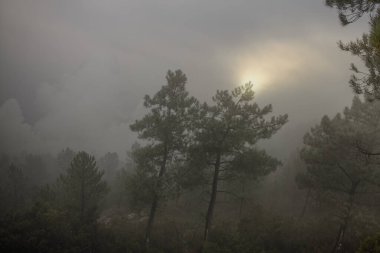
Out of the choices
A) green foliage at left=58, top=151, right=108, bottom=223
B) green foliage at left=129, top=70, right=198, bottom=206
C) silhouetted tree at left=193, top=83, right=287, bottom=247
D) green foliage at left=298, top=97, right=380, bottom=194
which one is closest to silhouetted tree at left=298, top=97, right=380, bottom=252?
green foliage at left=298, top=97, right=380, bottom=194

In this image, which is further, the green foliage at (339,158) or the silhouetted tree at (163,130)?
the silhouetted tree at (163,130)

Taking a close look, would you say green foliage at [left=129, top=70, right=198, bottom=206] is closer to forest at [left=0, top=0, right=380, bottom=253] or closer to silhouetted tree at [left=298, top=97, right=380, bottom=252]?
forest at [left=0, top=0, right=380, bottom=253]

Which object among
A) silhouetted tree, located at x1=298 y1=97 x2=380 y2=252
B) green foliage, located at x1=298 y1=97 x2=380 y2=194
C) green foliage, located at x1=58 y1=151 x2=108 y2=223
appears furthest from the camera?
green foliage, located at x1=58 y1=151 x2=108 y2=223

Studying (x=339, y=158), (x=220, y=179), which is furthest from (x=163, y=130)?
(x=339, y=158)

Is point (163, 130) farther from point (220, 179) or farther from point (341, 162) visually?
point (341, 162)

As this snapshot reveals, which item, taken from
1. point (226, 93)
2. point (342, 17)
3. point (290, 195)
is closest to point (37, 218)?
point (226, 93)

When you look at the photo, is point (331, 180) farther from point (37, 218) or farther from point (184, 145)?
point (37, 218)

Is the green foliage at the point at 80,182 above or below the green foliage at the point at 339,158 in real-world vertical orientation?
below

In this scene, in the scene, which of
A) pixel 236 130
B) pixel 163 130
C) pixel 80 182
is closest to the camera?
pixel 236 130

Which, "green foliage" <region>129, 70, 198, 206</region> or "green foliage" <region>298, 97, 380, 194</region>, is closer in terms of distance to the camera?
"green foliage" <region>298, 97, 380, 194</region>

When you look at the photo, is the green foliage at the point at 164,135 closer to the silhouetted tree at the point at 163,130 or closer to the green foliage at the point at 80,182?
the silhouetted tree at the point at 163,130

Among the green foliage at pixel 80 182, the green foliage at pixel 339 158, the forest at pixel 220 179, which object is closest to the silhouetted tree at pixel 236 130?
the forest at pixel 220 179

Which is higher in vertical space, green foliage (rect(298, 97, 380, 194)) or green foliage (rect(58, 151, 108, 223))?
green foliage (rect(298, 97, 380, 194))

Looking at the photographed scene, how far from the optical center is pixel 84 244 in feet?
80.8
